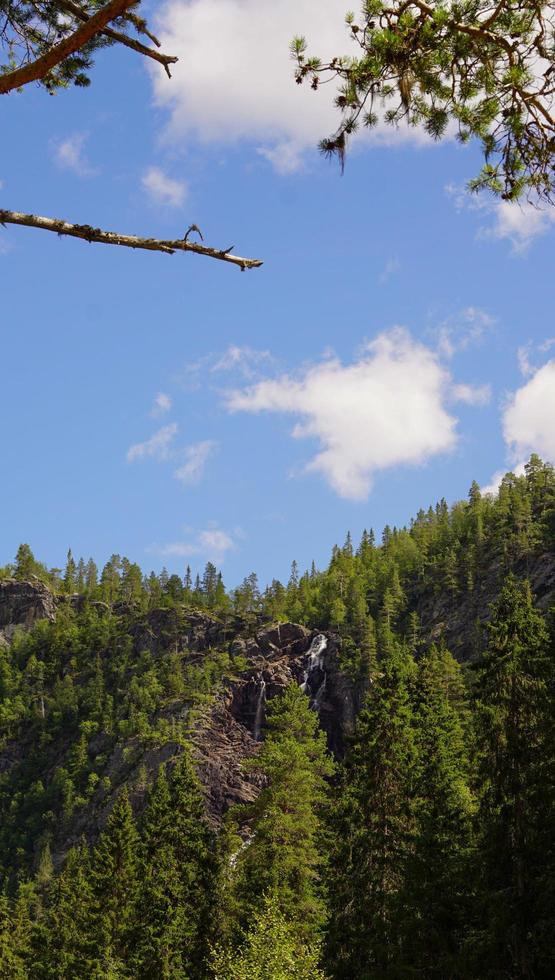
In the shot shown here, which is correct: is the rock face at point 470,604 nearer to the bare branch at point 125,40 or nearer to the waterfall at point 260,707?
the waterfall at point 260,707

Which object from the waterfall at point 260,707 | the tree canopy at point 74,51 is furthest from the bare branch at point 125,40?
the waterfall at point 260,707

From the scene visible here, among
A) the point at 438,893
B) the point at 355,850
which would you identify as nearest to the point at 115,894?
the point at 355,850

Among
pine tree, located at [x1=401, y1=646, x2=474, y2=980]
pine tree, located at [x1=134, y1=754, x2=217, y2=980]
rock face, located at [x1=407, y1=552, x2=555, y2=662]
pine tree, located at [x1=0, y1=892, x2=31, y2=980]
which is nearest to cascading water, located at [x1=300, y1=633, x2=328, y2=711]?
rock face, located at [x1=407, y1=552, x2=555, y2=662]

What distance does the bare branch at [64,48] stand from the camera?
26.5 ft

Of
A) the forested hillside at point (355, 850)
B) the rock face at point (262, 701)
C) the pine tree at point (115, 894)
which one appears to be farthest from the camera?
the rock face at point (262, 701)

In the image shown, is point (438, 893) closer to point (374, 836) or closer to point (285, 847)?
point (374, 836)

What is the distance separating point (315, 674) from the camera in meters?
127

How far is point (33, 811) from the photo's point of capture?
138125mm

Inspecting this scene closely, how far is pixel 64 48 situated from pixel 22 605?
7680 inches

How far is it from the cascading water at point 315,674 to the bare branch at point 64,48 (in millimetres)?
116067

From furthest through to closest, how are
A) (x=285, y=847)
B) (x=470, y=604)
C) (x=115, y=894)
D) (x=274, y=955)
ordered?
(x=470, y=604) < (x=115, y=894) < (x=285, y=847) < (x=274, y=955)

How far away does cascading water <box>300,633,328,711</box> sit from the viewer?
4847 inches

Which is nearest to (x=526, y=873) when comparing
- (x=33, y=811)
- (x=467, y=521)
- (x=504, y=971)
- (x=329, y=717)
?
(x=504, y=971)

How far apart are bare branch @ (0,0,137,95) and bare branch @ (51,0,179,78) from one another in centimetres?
50
